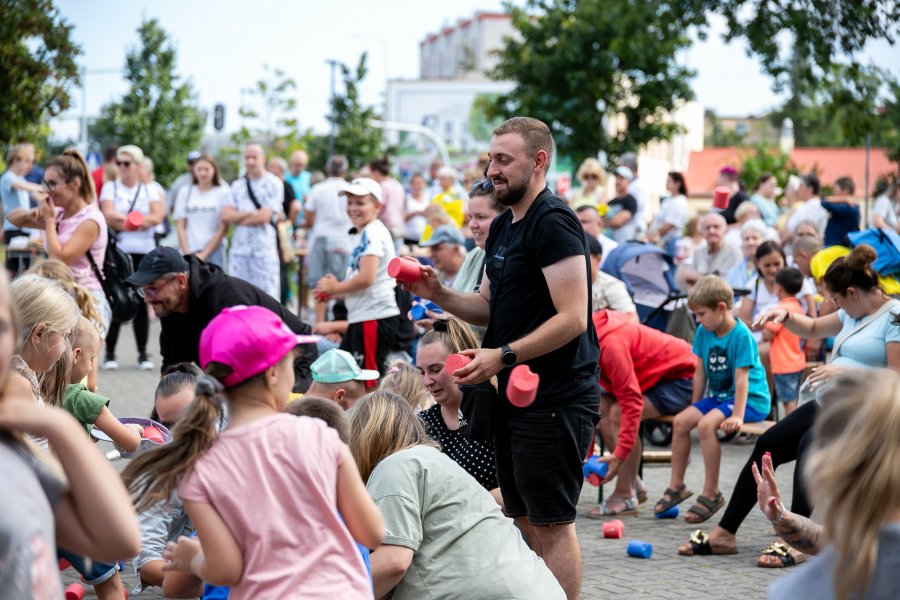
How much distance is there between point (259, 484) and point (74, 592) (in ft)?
9.86

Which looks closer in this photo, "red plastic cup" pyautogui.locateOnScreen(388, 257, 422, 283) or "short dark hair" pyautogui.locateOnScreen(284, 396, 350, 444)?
"short dark hair" pyautogui.locateOnScreen(284, 396, 350, 444)

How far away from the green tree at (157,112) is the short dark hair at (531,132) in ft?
102

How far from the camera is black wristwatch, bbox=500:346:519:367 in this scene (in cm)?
446

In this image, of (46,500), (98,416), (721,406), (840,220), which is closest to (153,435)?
(98,416)

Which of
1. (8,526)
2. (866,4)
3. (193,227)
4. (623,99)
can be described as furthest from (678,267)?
(623,99)

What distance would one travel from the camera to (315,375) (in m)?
6.58

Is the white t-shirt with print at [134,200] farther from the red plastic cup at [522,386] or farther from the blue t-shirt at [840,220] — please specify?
the red plastic cup at [522,386]

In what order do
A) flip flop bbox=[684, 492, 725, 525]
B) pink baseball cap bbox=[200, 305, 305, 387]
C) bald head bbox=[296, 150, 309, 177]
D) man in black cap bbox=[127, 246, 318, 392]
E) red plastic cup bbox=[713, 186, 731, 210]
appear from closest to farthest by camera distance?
pink baseball cap bbox=[200, 305, 305, 387] < man in black cap bbox=[127, 246, 318, 392] < flip flop bbox=[684, 492, 725, 525] < red plastic cup bbox=[713, 186, 731, 210] < bald head bbox=[296, 150, 309, 177]

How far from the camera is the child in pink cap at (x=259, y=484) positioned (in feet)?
9.56

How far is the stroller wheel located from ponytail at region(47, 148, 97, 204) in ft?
15.0

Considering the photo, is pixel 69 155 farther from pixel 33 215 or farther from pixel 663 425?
pixel 663 425

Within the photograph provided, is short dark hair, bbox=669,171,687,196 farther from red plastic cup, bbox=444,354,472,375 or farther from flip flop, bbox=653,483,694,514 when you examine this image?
red plastic cup, bbox=444,354,472,375

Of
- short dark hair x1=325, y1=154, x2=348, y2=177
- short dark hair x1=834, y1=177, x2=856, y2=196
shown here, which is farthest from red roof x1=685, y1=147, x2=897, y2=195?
short dark hair x1=834, y1=177, x2=856, y2=196

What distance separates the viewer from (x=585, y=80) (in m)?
30.9
